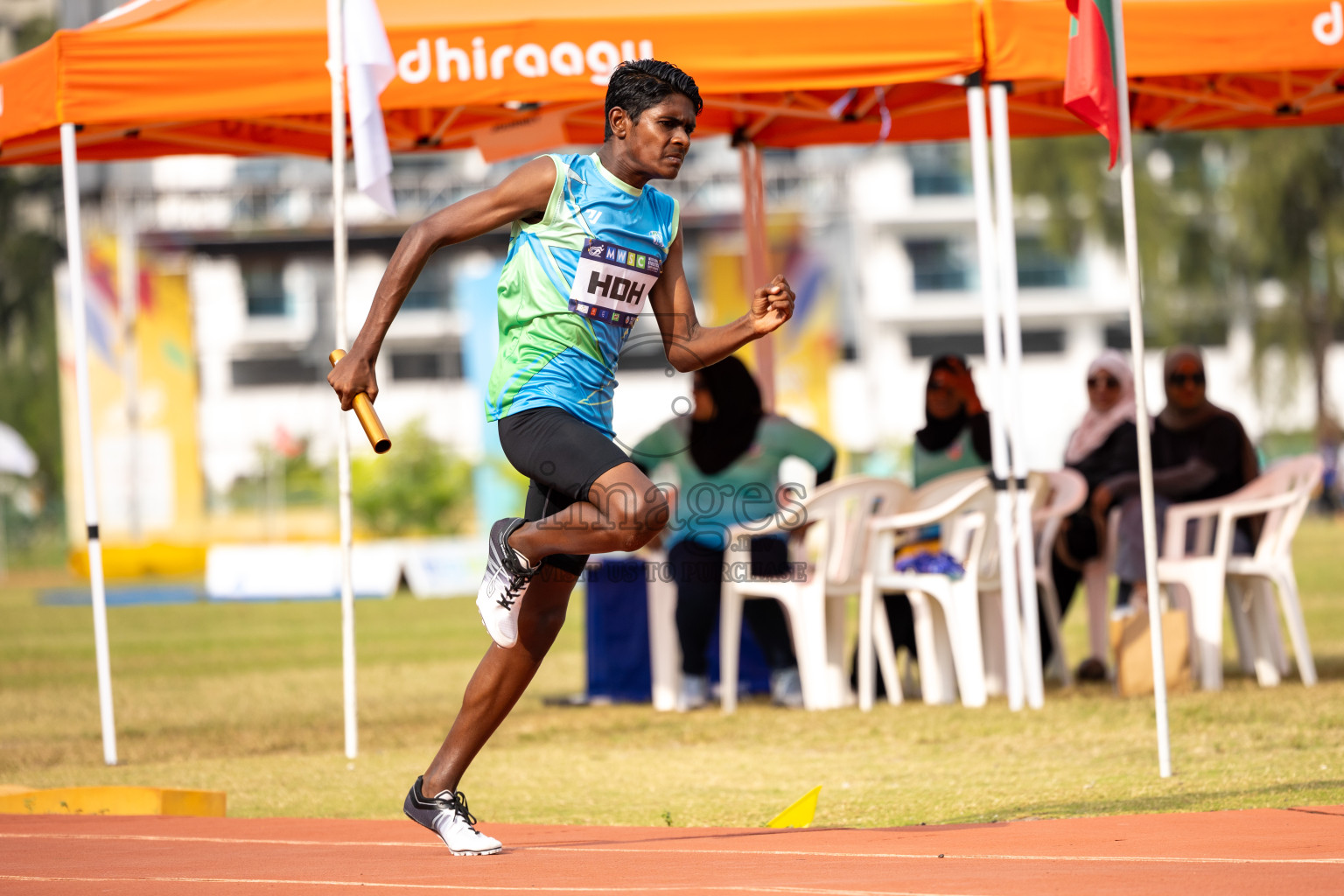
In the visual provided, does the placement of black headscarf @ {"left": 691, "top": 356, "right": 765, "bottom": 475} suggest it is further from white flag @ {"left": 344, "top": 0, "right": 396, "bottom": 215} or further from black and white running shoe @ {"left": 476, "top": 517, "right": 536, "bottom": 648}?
black and white running shoe @ {"left": 476, "top": 517, "right": 536, "bottom": 648}

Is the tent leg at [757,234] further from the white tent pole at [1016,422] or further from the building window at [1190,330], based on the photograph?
the building window at [1190,330]

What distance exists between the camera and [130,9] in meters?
7.73

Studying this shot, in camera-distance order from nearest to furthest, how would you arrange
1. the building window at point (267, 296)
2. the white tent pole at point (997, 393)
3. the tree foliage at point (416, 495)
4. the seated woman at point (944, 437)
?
the white tent pole at point (997, 393) < the seated woman at point (944, 437) < the tree foliage at point (416, 495) < the building window at point (267, 296)

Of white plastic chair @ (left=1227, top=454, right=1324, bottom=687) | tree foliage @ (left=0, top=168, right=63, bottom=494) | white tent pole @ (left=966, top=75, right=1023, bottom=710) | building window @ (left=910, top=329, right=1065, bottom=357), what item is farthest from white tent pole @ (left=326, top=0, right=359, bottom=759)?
building window @ (left=910, top=329, right=1065, bottom=357)

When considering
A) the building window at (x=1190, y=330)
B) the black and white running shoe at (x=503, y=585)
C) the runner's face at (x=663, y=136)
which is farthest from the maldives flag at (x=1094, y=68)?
the building window at (x=1190, y=330)

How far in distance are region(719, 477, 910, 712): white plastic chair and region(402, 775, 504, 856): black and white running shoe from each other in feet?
13.7

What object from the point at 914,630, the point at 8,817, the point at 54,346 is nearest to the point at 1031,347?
the point at 54,346

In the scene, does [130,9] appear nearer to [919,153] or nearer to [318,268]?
[318,268]

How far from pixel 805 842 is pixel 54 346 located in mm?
41034

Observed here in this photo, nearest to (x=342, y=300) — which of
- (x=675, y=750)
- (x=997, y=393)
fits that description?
(x=675, y=750)

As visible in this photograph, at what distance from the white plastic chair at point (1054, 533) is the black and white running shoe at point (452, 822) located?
5.02 m

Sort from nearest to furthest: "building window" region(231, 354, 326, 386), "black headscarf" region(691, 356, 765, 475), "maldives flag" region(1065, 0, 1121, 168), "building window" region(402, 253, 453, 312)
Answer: "maldives flag" region(1065, 0, 1121, 168) → "black headscarf" region(691, 356, 765, 475) → "building window" region(402, 253, 453, 312) → "building window" region(231, 354, 326, 386)

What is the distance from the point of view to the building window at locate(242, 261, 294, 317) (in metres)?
51.8

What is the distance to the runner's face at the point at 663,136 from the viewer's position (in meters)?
4.30
